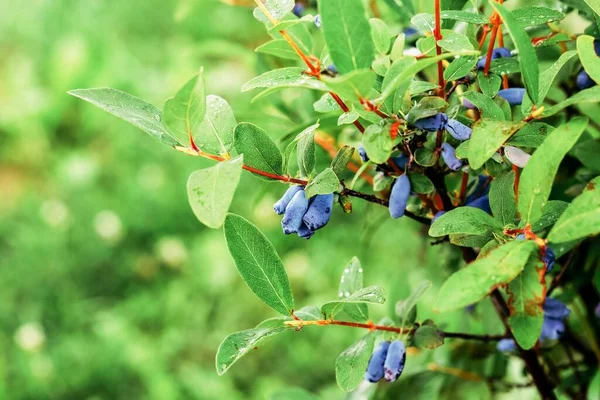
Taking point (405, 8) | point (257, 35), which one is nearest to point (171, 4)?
point (257, 35)

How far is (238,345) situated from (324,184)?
131mm

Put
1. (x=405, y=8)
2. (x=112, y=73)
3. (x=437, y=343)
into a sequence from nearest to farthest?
1. (x=437, y=343)
2. (x=405, y=8)
3. (x=112, y=73)

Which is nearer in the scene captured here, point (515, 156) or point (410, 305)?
point (515, 156)

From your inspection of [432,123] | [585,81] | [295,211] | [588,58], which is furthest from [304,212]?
[585,81]

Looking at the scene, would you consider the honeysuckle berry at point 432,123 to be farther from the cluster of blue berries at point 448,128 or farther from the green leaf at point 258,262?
the green leaf at point 258,262

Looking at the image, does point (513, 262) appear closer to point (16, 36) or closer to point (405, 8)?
point (405, 8)

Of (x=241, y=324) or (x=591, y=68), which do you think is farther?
(x=241, y=324)

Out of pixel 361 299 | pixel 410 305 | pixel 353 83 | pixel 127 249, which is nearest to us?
pixel 353 83

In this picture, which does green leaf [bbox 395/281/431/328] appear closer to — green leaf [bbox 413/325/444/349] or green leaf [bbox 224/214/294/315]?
green leaf [bbox 413/325/444/349]

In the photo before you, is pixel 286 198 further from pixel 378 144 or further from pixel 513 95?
pixel 513 95

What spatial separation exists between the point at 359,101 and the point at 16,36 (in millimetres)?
3214

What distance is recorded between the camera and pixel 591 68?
45 centimetres

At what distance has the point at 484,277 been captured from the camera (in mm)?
408

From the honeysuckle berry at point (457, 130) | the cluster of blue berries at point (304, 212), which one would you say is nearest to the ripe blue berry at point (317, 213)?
the cluster of blue berries at point (304, 212)
